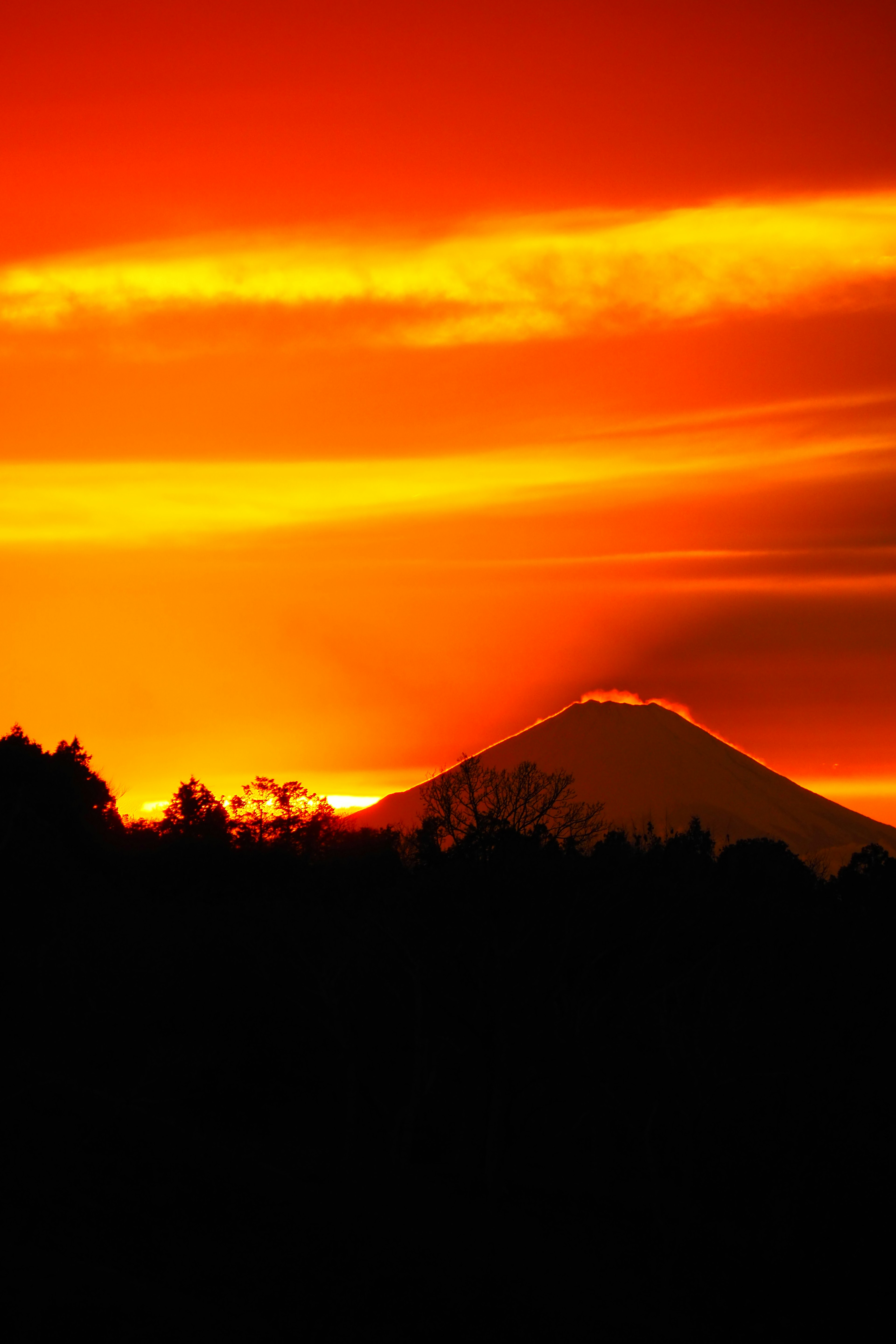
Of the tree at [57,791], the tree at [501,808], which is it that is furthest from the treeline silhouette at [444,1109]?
the tree at [57,791]

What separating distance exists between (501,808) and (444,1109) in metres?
8.69

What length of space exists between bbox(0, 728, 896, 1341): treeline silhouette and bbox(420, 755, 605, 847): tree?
0.22m

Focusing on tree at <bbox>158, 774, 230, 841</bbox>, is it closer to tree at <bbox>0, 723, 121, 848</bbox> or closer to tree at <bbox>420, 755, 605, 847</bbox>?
tree at <bbox>0, 723, 121, 848</bbox>

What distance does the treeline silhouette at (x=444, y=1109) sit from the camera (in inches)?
1117

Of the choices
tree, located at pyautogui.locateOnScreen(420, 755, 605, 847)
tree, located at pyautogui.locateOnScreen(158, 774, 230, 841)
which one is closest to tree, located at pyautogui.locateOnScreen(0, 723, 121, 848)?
tree, located at pyautogui.locateOnScreen(158, 774, 230, 841)

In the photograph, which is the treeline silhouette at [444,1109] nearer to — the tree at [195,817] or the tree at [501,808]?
the tree at [501,808]

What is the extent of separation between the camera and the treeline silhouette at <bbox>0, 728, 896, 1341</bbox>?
28.4m

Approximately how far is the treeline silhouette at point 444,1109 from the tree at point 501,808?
0.22 meters

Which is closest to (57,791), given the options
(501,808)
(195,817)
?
(195,817)

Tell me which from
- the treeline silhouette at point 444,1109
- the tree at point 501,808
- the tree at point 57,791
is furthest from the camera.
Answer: the tree at point 57,791

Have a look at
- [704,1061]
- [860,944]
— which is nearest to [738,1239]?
[704,1061]

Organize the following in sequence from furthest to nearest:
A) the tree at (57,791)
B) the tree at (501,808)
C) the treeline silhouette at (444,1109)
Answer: the tree at (57,791), the tree at (501,808), the treeline silhouette at (444,1109)

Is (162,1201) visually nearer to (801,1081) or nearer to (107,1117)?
(107,1117)

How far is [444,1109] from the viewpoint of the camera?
38.3m
